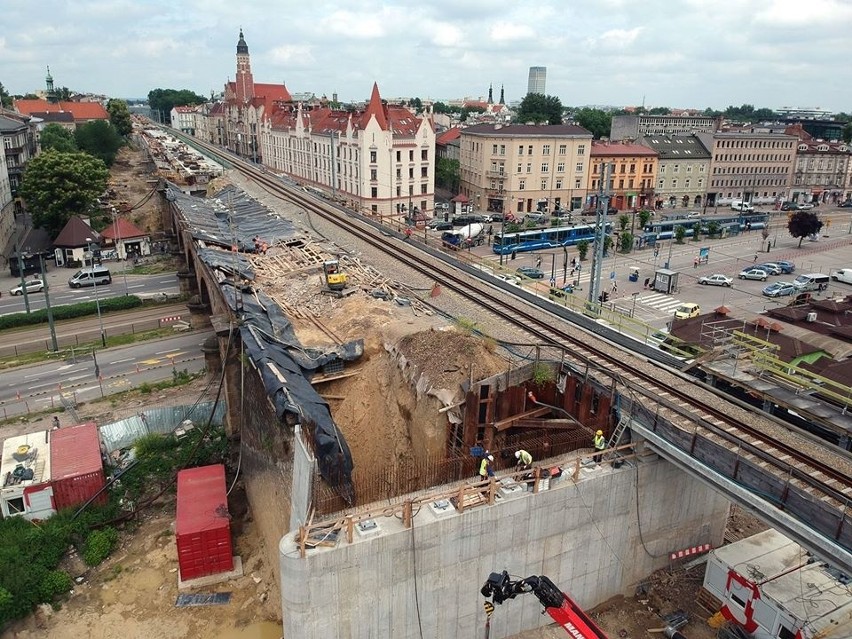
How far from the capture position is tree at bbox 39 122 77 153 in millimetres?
80312

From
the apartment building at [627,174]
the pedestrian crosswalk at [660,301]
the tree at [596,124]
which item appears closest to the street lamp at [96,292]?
the pedestrian crosswalk at [660,301]

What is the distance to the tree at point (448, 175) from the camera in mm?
93125

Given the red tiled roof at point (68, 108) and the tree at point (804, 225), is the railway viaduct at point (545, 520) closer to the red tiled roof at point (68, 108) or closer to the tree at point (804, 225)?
the tree at point (804, 225)

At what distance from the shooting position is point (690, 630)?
18.1 m

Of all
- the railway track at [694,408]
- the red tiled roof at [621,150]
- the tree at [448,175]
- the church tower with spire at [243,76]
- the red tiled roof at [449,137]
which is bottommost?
the railway track at [694,408]

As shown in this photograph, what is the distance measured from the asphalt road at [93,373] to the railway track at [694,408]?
58.9ft

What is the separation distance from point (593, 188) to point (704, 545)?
3014 inches

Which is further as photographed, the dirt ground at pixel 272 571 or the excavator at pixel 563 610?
the dirt ground at pixel 272 571

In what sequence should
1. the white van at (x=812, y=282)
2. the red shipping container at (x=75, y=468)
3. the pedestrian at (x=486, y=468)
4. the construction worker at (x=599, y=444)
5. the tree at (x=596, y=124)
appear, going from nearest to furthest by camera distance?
the pedestrian at (x=486, y=468)
the construction worker at (x=599, y=444)
the red shipping container at (x=75, y=468)
the white van at (x=812, y=282)
the tree at (x=596, y=124)

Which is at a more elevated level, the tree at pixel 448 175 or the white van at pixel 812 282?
the tree at pixel 448 175

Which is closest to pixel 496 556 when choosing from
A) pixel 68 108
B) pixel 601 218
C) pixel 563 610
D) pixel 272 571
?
pixel 563 610

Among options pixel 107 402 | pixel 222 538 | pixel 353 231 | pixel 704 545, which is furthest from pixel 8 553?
pixel 353 231

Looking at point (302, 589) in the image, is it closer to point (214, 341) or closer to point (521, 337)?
point (521, 337)

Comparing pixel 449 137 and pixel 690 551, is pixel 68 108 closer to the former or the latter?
pixel 449 137
